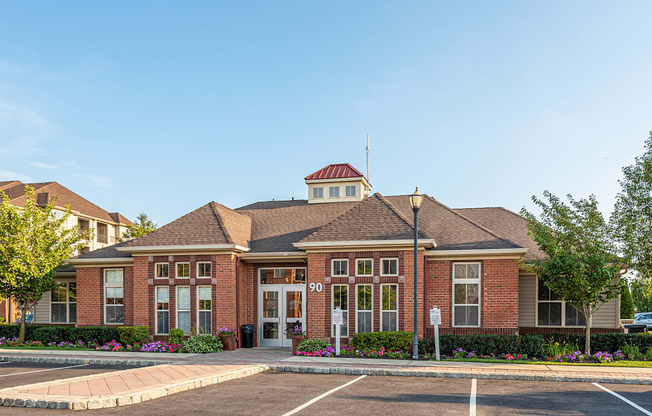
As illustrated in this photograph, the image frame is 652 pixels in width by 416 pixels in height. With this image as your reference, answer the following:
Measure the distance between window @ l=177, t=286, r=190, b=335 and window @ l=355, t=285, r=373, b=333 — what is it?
6.58m

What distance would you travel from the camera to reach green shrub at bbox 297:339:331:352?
58.5 feet

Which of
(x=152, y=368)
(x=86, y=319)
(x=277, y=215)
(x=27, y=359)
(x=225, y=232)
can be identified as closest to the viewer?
(x=152, y=368)

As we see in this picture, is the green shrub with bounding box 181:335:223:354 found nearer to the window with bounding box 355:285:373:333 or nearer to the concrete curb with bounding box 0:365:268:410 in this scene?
the window with bounding box 355:285:373:333

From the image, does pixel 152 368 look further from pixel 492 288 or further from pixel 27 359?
pixel 492 288

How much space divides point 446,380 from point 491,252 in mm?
5865

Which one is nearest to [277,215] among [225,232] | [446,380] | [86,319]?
[225,232]

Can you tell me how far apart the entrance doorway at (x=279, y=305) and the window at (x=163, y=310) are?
11.6 feet

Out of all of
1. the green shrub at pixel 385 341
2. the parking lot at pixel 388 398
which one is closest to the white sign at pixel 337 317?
the green shrub at pixel 385 341

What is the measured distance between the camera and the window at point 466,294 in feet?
61.0

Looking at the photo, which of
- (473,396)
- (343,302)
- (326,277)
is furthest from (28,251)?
(473,396)

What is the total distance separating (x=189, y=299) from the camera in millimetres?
20328

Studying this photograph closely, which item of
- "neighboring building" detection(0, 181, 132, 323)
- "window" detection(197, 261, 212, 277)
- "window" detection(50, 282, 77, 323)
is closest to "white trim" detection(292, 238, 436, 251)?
"window" detection(197, 261, 212, 277)

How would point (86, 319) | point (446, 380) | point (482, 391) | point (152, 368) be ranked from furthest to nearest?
point (86, 319) < point (152, 368) < point (446, 380) < point (482, 391)

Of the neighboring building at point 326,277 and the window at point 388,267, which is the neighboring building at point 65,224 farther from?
the window at point 388,267
